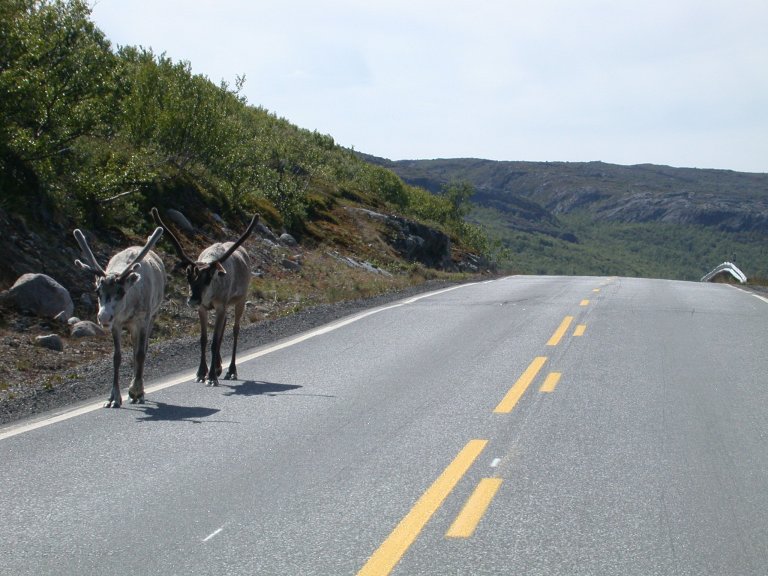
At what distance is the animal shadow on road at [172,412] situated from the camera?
8.71 m

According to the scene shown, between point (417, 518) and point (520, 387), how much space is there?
4.77m

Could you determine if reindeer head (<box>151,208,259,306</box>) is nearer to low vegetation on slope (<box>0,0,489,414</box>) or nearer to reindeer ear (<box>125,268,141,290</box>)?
reindeer ear (<box>125,268,141,290</box>)

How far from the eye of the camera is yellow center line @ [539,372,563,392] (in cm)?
1019

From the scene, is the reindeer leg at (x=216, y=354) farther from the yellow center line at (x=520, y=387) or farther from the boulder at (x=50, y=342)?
the yellow center line at (x=520, y=387)

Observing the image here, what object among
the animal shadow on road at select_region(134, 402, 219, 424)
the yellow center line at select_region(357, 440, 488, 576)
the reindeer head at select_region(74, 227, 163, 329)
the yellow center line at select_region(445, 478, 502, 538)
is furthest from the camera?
the reindeer head at select_region(74, 227, 163, 329)

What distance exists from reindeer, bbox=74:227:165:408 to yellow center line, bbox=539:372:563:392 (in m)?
4.43

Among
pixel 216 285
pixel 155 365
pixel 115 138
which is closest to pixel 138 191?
pixel 115 138

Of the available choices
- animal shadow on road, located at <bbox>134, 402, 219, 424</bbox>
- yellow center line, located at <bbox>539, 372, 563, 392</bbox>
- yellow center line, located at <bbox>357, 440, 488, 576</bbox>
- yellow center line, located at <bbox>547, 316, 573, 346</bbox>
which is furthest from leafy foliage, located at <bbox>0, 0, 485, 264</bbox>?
yellow center line, located at <bbox>357, 440, 488, 576</bbox>

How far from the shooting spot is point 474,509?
19.5 ft

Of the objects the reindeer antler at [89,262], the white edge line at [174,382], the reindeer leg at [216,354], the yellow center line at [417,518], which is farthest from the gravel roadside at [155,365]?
the yellow center line at [417,518]

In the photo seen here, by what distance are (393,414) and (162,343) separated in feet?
21.1

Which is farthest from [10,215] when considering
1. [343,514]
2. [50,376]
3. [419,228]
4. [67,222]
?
[419,228]

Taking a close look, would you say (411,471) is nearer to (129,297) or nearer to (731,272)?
(129,297)

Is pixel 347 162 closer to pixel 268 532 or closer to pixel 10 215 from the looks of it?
pixel 10 215
